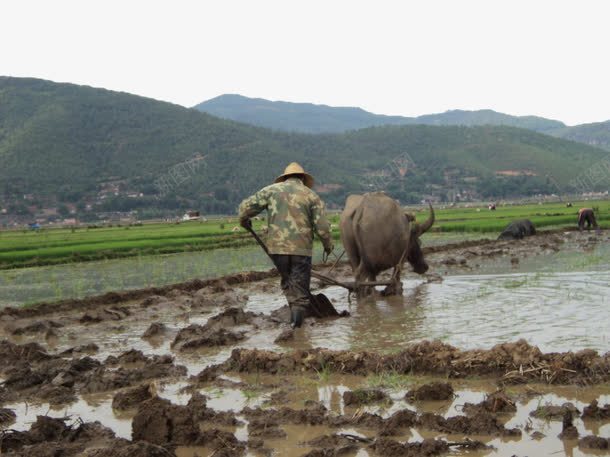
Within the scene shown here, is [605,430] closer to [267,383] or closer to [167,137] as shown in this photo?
[267,383]

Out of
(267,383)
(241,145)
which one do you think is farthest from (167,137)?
(267,383)

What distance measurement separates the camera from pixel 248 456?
4.11 meters

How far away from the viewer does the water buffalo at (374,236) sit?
10688mm

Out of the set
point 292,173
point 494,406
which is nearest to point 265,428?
point 494,406

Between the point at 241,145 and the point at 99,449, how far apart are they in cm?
11325

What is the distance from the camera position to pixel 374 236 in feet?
35.0

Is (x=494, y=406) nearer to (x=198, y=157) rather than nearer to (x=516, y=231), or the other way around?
(x=516, y=231)

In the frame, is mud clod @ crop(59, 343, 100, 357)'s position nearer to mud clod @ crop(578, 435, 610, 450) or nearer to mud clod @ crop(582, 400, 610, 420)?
mud clod @ crop(582, 400, 610, 420)

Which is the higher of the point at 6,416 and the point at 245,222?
the point at 245,222

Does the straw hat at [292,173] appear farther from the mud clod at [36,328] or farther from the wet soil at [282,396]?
the mud clod at [36,328]

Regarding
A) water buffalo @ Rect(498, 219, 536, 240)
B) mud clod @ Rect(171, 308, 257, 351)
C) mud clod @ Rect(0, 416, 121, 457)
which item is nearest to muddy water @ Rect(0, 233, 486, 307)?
mud clod @ Rect(171, 308, 257, 351)

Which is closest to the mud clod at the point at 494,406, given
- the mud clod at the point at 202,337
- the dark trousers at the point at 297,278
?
the mud clod at the point at 202,337

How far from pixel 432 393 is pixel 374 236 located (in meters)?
5.78

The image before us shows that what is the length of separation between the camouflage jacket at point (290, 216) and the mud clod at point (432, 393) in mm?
3421
